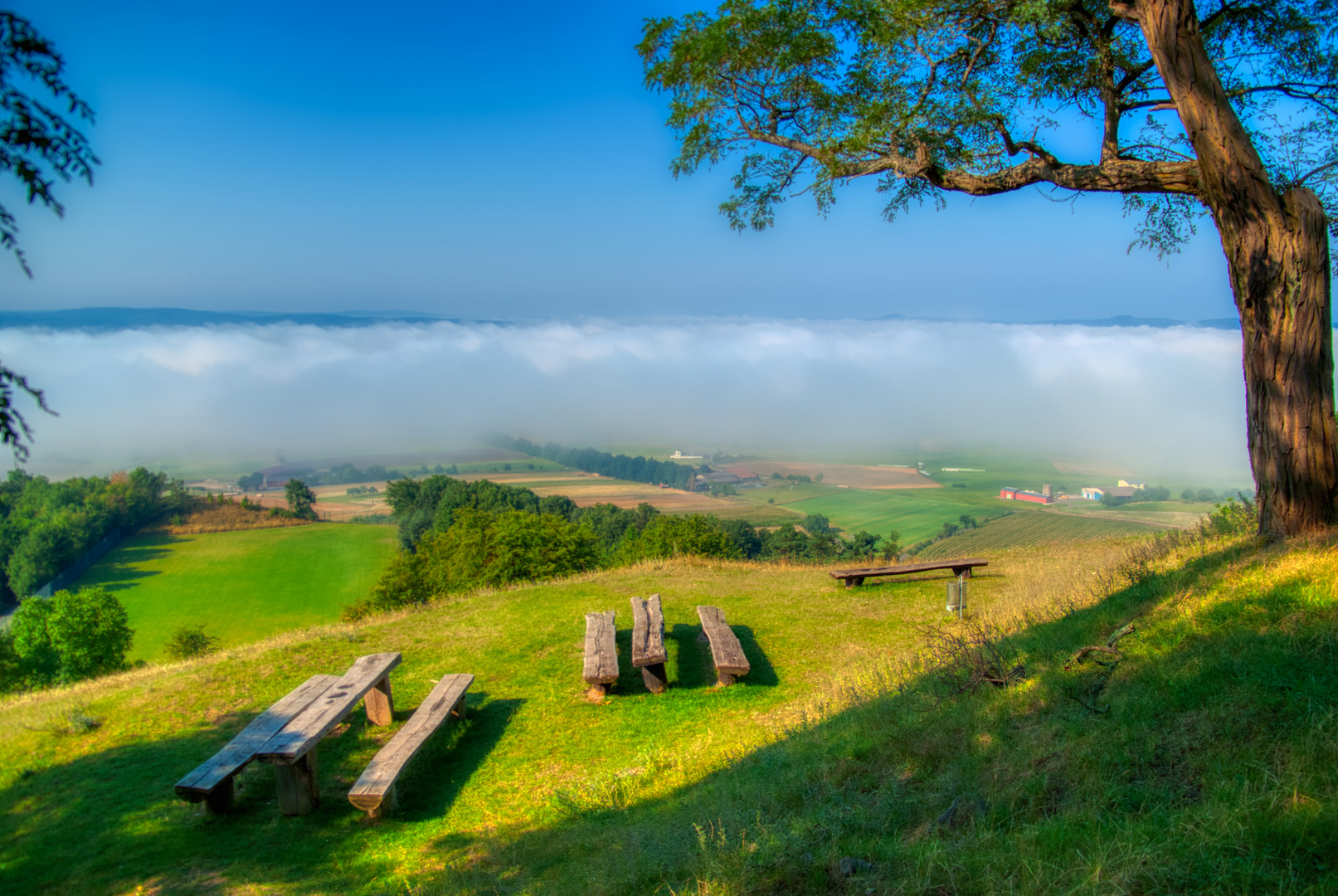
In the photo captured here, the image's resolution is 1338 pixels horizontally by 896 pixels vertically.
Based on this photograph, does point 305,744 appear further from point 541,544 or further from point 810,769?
point 541,544

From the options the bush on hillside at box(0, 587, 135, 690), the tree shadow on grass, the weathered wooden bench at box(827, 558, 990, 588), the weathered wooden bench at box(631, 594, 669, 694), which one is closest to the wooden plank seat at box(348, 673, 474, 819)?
the weathered wooden bench at box(631, 594, 669, 694)

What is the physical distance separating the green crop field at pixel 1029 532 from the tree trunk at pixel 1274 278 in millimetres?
25548

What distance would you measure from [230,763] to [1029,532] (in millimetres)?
42534

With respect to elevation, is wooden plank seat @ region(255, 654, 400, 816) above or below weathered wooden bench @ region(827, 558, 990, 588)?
below

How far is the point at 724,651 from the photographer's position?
784cm

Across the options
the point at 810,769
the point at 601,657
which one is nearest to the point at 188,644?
the point at 601,657

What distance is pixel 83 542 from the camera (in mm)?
54469

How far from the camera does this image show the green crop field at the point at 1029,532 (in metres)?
33.2

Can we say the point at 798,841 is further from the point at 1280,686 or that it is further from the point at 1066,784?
the point at 1280,686

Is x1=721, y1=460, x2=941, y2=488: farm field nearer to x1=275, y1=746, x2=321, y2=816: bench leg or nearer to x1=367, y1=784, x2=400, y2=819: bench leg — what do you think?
x1=367, y1=784, x2=400, y2=819: bench leg

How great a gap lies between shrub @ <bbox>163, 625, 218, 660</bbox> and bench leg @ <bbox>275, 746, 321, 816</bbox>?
35787 millimetres

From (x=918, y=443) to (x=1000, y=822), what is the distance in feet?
403

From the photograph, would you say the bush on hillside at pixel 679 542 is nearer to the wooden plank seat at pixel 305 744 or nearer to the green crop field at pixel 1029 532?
the green crop field at pixel 1029 532

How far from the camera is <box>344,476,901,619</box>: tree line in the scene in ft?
71.3
